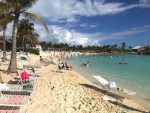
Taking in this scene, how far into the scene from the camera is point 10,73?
22.0 m

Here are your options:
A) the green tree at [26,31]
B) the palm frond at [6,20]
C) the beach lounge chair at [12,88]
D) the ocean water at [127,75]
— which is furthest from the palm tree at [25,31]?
the beach lounge chair at [12,88]

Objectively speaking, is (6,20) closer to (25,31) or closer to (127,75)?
(127,75)

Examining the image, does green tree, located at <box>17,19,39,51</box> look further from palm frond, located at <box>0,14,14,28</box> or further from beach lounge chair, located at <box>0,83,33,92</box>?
beach lounge chair, located at <box>0,83,33,92</box>

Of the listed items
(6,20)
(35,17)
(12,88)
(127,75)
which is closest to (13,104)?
(12,88)

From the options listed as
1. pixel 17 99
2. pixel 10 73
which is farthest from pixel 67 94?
pixel 10 73

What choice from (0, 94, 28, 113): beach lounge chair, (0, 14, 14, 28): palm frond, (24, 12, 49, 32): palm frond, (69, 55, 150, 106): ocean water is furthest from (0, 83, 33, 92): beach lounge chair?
(0, 14, 14, 28): palm frond

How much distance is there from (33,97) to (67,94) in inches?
108

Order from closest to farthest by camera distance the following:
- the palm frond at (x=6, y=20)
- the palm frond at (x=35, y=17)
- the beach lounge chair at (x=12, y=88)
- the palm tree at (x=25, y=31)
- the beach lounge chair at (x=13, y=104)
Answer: the beach lounge chair at (x=13, y=104), the beach lounge chair at (x=12, y=88), the palm frond at (x=35, y=17), the palm frond at (x=6, y=20), the palm tree at (x=25, y=31)

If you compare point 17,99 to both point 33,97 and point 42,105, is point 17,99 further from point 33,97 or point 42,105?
point 33,97

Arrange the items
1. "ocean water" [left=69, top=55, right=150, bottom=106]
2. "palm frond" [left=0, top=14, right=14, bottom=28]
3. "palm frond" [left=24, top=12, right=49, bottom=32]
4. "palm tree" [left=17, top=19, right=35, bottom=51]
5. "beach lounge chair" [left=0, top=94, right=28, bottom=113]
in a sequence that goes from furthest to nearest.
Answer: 1. "palm tree" [left=17, top=19, right=35, bottom=51]
2. "ocean water" [left=69, top=55, right=150, bottom=106]
3. "palm frond" [left=0, top=14, right=14, bottom=28]
4. "palm frond" [left=24, top=12, right=49, bottom=32]
5. "beach lounge chair" [left=0, top=94, right=28, bottom=113]

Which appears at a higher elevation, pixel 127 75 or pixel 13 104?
pixel 13 104

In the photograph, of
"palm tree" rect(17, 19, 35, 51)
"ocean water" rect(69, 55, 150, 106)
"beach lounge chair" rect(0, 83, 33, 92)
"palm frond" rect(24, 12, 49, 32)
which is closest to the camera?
"beach lounge chair" rect(0, 83, 33, 92)

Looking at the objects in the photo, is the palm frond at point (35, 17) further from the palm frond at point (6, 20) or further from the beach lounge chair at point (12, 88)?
the beach lounge chair at point (12, 88)

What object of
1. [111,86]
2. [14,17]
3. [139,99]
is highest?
[14,17]
